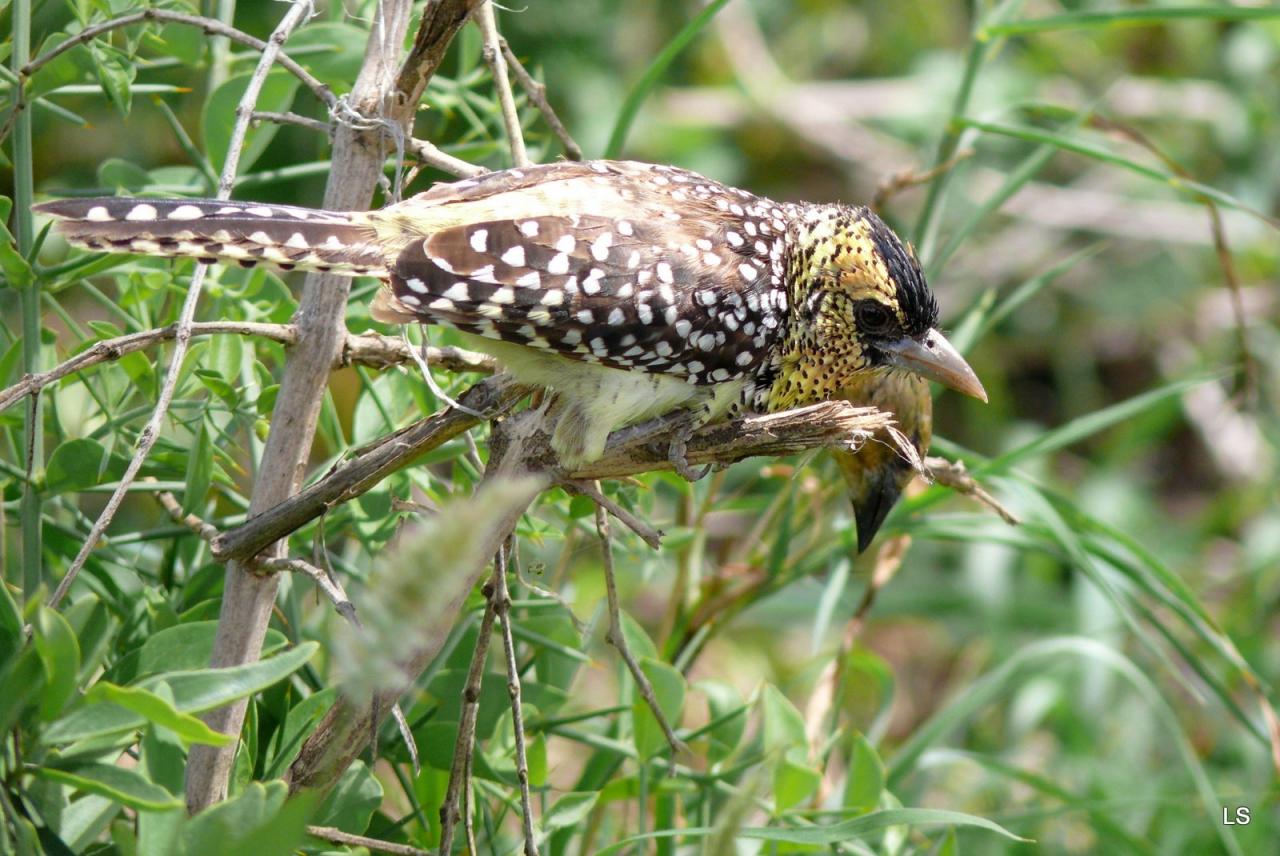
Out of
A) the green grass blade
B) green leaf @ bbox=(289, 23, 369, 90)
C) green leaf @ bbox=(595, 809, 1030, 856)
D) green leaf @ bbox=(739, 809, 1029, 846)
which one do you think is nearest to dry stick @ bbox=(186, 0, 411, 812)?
green leaf @ bbox=(289, 23, 369, 90)

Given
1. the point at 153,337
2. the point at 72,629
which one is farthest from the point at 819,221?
the point at 72,629

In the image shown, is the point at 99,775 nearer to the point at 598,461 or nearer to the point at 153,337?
the point at 153,337

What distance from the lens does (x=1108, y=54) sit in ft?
16.0

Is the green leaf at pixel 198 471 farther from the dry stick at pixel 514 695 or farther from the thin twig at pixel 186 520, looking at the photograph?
the dry stick at pixel 514 695

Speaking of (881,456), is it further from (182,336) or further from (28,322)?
(28,322)

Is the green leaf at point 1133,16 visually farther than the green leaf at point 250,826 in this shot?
Yes

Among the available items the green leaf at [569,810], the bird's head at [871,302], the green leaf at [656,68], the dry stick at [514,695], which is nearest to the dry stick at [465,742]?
the dry stick at [514,695]

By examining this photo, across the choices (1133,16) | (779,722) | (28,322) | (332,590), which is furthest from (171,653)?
(1133,16)

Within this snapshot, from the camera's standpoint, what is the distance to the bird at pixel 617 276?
59.1 inches

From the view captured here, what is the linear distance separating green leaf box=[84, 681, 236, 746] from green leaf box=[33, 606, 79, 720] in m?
0.03

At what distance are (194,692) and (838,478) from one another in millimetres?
1238

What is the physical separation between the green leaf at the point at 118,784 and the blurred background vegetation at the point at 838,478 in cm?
4

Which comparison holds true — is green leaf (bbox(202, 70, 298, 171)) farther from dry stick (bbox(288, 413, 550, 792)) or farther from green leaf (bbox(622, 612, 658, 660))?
green leaf (bbox(622, 612, 658, 660))

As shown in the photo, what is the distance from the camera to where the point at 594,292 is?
1.67 m
